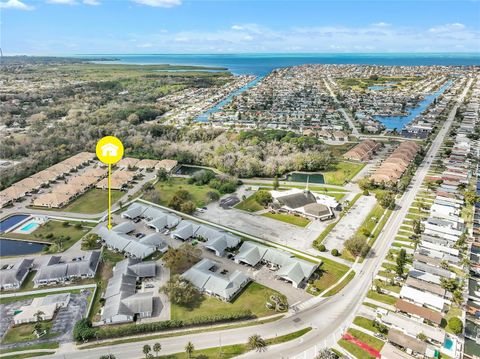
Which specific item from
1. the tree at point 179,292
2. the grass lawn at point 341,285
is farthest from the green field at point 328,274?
the tree at point 179,292

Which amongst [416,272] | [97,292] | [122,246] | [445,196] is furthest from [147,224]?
[445,196]

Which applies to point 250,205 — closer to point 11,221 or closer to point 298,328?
point 298,328

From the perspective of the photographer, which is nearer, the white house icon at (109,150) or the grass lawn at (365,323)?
the white house icon at (109,150)

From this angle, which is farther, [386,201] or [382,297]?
[386,201]

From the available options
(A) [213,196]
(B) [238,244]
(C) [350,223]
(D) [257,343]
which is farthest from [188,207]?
(D) [257,343]

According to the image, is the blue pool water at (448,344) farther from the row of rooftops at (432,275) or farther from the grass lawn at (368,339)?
the grass lawn at (368,339)

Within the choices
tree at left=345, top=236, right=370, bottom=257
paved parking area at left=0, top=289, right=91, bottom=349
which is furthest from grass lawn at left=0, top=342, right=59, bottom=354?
tree at left=345, top=236, right=370, bottom=257
